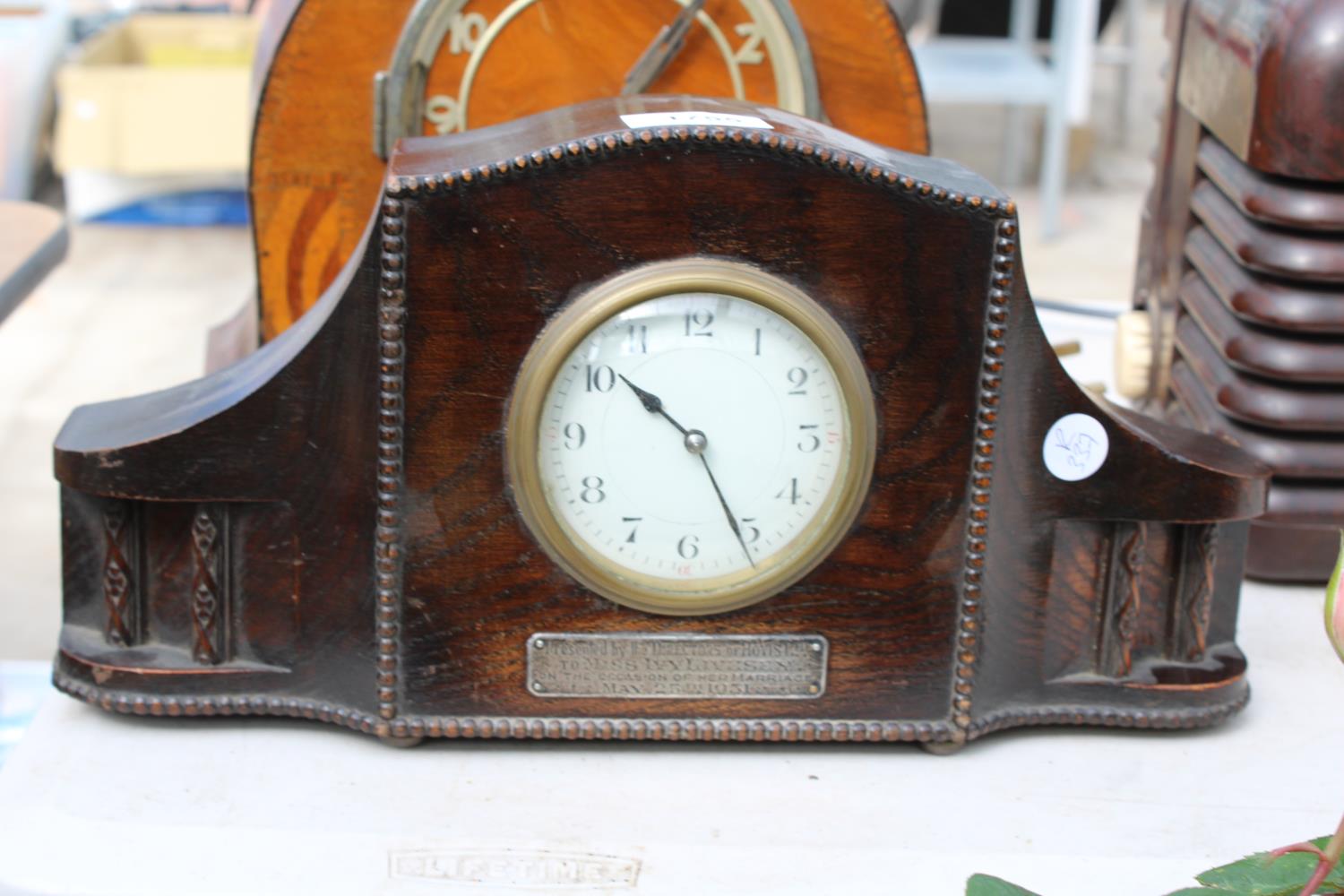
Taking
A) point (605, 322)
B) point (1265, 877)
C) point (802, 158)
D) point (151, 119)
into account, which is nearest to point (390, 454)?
point (605, 322)

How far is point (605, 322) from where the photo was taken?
0.85 meters

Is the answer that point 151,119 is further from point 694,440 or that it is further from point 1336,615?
point 1336,615

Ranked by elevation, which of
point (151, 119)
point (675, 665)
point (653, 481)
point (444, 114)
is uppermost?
point (444, 114)

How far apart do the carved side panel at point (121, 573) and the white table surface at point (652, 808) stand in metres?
0.05

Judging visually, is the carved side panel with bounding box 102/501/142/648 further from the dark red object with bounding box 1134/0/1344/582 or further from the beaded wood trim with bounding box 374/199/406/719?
the dark red object with bounding box 1134/0/1344/582

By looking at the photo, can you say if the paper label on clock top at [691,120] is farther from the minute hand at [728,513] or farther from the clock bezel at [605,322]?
the minute hand at [728,513]

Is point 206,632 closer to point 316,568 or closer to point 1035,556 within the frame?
point 316,568

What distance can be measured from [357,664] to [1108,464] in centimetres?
42

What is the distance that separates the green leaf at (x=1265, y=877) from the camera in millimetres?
531

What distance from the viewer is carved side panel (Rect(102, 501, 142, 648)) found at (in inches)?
36.3

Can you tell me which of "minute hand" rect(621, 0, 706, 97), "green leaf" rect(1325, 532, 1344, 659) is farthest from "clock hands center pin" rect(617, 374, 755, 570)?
"green leaf" rect(1325, 532, 1344, 659)

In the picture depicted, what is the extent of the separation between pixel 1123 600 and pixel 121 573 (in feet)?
1.81

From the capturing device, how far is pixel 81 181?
317 centimetres

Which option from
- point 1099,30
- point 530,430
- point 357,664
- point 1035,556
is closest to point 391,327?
point 530,430
